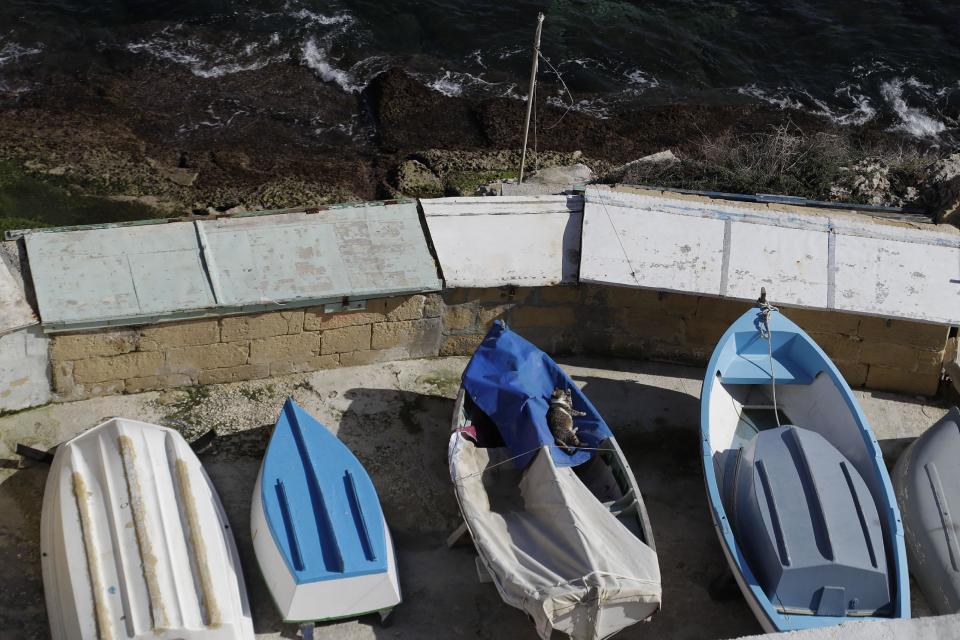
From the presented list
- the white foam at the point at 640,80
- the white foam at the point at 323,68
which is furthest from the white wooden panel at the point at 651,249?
the white foam at the point at 640,80

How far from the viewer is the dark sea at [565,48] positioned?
1555 centimetres

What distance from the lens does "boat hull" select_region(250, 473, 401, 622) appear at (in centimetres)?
677

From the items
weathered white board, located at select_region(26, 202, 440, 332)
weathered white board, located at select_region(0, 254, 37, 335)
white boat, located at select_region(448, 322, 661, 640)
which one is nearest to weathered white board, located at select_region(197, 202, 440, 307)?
weathered white board, located at select_region(26, 202, 440, 332)

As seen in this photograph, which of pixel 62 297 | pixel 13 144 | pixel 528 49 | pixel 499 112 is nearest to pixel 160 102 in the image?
pixel 13 144

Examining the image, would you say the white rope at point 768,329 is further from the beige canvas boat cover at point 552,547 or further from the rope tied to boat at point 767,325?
the beige canvas boat cover at point 552,547

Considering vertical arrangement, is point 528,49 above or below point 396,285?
above

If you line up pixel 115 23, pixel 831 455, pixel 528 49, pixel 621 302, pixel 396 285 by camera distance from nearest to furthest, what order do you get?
1. pixel 831 455
2. pixel 396 285
3. pixel 621 302
4. pixel 115 23
5. pixel 528 49

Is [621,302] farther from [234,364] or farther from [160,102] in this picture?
[160,102]

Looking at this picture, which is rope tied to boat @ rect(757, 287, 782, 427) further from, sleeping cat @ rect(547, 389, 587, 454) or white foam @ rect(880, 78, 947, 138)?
white foam @ rect(880, 78, 947, 138)

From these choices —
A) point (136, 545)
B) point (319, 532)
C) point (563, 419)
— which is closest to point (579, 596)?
point (563, 419)

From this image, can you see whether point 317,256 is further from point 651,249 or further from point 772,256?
point 772,256

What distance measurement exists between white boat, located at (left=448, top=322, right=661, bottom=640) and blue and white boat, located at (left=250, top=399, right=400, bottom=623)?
2.20ft

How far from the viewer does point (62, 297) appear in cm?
784

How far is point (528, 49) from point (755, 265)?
9.32 meters
